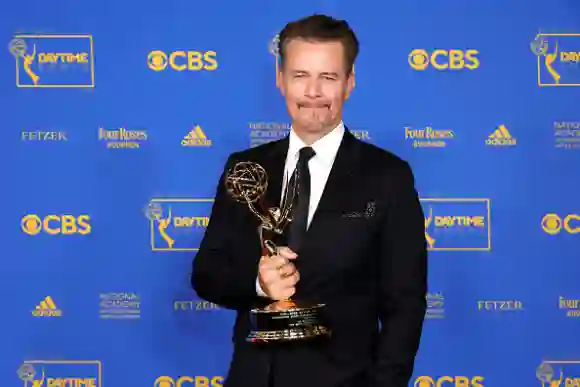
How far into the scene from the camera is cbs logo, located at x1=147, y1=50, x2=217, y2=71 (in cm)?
264

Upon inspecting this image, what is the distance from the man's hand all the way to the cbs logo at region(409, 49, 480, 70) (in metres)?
1.36

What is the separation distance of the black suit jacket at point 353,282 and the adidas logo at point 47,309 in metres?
1.26

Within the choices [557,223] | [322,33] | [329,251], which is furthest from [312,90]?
[557,223]

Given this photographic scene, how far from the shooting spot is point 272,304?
4.90ft

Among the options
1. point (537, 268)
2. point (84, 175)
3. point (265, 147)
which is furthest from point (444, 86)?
point (84, 175)

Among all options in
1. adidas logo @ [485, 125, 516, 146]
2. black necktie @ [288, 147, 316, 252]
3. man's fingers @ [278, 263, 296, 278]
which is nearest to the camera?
man's fingers @ [278, 263, 296, 278]

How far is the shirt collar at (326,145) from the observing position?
5.29 ft

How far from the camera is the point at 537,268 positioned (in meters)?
2.57

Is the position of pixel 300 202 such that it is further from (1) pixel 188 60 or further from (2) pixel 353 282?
(1) pixel 188 60

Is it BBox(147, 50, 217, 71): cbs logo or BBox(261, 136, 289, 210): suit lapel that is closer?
BBox(261, 136, 289, 210): suit lapel

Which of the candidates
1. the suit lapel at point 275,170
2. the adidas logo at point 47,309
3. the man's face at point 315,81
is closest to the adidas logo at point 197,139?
the adidas logo at point 47,309

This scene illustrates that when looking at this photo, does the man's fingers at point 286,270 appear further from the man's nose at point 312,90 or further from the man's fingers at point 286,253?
the man's nose at point 312,90

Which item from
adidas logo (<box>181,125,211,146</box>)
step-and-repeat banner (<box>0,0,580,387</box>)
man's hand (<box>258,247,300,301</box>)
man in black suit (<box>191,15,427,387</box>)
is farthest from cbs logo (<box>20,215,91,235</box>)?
man's hand (<box>258,247,300,301</box>)

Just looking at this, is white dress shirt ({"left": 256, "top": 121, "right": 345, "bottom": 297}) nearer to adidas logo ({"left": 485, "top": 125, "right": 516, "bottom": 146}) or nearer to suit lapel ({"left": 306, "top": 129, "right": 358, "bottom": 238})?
suit lapel ({"left": 306, "top": 129, "right": 358, "bottom": 238})
